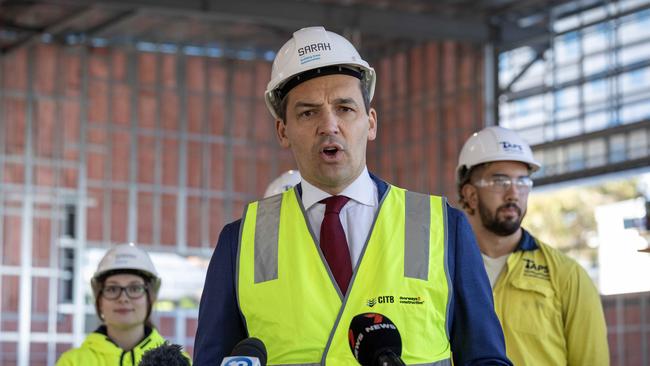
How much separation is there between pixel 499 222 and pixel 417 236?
11.8ft

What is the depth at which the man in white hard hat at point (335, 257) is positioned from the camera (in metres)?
3.52

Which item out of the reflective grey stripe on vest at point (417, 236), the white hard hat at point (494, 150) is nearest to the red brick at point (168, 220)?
the white hard hat at point (494, 150)

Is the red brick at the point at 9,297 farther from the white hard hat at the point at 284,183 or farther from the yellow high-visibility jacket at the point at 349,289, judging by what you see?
the yellow high-visibility jacket at the point at 349,289

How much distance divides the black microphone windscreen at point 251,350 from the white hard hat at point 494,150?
4.89 meters

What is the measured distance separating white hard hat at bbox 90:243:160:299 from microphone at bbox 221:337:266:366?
6384mm

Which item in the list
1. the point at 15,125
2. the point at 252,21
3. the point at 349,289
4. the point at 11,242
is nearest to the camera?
the point at 349,289

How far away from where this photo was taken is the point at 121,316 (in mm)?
8805

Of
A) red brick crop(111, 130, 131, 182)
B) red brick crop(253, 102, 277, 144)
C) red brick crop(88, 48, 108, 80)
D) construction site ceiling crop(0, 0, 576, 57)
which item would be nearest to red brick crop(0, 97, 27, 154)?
construction site ceiling crop(0, 0, 576, 57)

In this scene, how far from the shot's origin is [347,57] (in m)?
3.88

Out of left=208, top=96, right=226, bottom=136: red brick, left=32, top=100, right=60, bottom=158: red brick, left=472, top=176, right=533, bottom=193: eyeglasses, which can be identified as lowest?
left=472, top=176, right=533, bottom=193: eyeglasses

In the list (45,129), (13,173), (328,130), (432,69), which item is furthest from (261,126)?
(328,130)

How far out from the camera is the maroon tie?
3.64 meters

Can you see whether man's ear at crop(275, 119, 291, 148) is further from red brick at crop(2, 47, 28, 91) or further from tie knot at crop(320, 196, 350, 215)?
red brick at crop(2, 47, 28, 91)

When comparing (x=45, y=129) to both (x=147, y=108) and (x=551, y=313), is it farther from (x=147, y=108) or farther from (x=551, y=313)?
(x=551, y=313)
